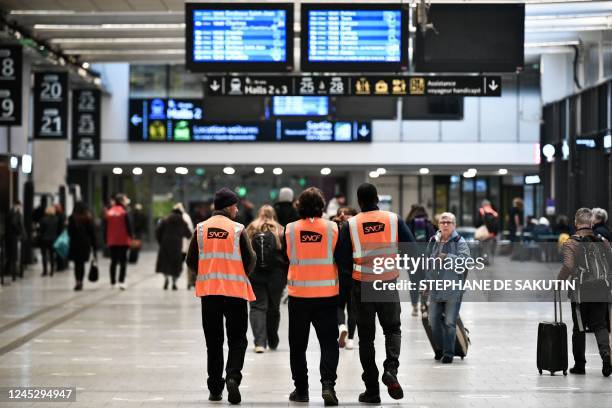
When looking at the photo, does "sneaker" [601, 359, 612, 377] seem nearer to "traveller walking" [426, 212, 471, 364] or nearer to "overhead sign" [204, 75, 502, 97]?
"traveller walking" [426, 212, 471, 364]

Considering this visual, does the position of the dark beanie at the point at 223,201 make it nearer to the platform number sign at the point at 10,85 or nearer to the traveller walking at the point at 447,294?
the traveller walking at the point at 447,294

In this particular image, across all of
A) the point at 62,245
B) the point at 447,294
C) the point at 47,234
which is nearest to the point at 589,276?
A: the point at 447,294

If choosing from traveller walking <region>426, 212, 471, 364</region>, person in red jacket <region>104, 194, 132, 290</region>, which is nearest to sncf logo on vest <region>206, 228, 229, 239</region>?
traveller walking <region>426, 212, 471, 364</region>

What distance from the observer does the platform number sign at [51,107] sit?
2659cm

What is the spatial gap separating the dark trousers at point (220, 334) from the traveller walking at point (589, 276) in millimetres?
3623

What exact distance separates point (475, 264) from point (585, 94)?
1611cm

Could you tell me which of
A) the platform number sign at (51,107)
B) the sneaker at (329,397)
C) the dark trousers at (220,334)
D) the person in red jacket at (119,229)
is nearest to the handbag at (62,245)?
the platform number sign at (51,107)

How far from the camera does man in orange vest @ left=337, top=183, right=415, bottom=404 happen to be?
1001cm

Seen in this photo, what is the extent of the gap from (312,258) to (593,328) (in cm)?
354

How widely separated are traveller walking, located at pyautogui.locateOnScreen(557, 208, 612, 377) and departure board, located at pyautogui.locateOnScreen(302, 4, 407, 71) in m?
6.53

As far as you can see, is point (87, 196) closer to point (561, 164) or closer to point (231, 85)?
point (561, 164)

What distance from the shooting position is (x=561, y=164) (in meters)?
32.1

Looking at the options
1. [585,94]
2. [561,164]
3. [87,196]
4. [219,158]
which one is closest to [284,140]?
[219,158]

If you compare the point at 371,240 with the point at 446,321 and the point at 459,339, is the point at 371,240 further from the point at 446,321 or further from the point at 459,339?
the point at 459,339
